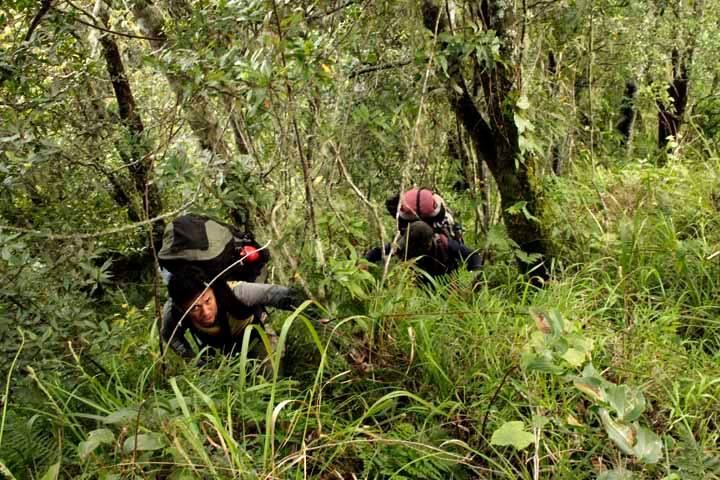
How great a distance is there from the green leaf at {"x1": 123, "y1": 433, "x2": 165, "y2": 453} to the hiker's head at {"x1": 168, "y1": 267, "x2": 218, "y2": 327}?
31.9 inches

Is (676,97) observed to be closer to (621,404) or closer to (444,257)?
(444,257)

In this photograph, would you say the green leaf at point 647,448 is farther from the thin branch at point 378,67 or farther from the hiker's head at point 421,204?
the thin branch at point 378,67

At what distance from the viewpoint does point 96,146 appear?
3076 mm

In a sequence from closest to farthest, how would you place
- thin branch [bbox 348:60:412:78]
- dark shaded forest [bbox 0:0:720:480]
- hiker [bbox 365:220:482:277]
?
1. dark shaded forest [bbox 0:0:720:480]
2. thin branch [bbox 348:60:412:78]
3. hiker [bbox 365:220:482:277]

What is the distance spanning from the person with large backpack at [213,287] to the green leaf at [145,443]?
633 mm

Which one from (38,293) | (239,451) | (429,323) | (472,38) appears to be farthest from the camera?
(472,38)

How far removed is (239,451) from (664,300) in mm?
2540

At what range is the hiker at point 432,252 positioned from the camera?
11.5 ft

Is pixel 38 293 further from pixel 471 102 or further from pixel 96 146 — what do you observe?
pixel 471 102

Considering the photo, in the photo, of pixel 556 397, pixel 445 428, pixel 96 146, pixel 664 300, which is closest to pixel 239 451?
pixel 445 428

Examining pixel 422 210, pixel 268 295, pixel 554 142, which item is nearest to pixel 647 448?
pixel 268 295

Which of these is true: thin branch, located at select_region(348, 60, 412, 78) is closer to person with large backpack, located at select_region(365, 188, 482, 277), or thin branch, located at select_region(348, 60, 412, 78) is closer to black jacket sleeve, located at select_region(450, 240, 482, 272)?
person with large backpack, located at select_region(365, 188, 482, 277)

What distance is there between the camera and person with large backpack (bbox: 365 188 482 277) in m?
3.52

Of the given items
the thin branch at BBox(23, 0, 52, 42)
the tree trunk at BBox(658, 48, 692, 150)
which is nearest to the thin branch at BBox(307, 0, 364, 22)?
the thin branch at BBox(23, 0, 52, 42)
